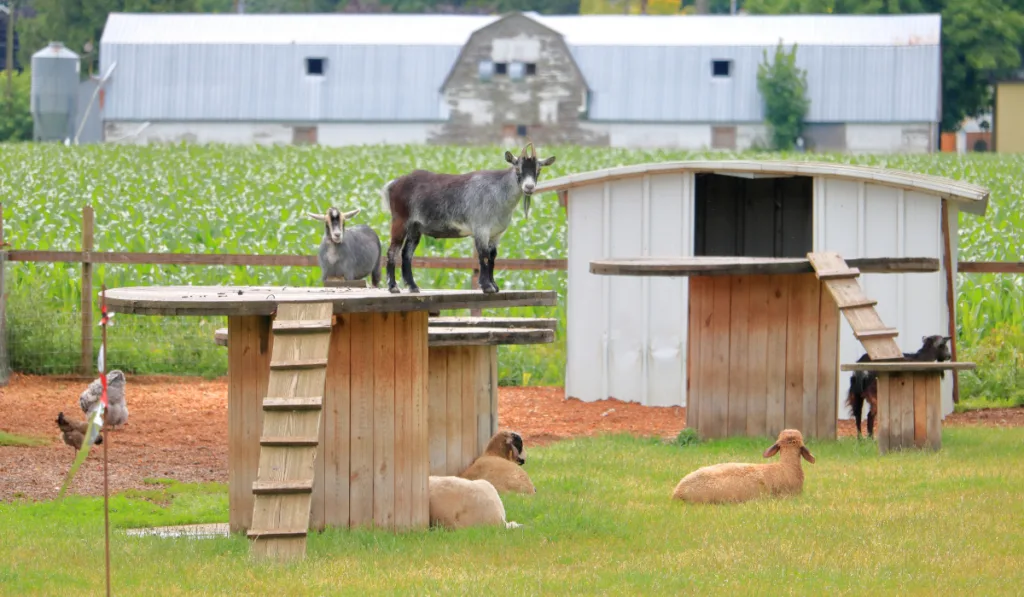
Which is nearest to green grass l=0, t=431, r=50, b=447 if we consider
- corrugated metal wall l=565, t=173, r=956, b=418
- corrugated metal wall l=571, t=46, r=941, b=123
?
corrugated metal wall l=565, t=173, r=956, b=418

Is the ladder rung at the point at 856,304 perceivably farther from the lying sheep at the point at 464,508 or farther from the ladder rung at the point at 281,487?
the ladder rung at the point at 281,487

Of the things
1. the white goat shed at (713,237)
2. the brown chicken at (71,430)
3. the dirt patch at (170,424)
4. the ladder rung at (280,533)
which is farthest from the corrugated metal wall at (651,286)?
the ladder rung at (280,533)

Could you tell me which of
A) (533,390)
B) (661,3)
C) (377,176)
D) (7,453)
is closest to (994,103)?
(661,3)

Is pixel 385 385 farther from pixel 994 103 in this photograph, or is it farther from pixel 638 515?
pixel 994 103

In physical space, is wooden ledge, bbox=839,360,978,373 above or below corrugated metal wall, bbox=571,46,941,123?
below

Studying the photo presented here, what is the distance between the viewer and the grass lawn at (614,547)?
766cm

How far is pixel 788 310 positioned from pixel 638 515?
4612 millimetres

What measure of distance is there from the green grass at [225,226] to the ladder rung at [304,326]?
1051 centimetres

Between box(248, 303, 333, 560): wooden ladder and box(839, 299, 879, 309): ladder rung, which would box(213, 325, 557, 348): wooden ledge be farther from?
box(839, 299, 879, 309): ladder rung

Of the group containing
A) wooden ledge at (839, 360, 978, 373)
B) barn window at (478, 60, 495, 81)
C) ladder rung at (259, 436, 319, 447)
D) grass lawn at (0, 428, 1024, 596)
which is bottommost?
grass lawn at (0, 428, 1024, 596)

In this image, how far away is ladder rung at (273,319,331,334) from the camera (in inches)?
333

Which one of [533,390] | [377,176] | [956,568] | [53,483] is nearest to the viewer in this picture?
[956,568]

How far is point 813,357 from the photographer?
45.2 feet

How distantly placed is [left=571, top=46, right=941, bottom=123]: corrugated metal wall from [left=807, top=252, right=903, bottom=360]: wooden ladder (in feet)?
163
